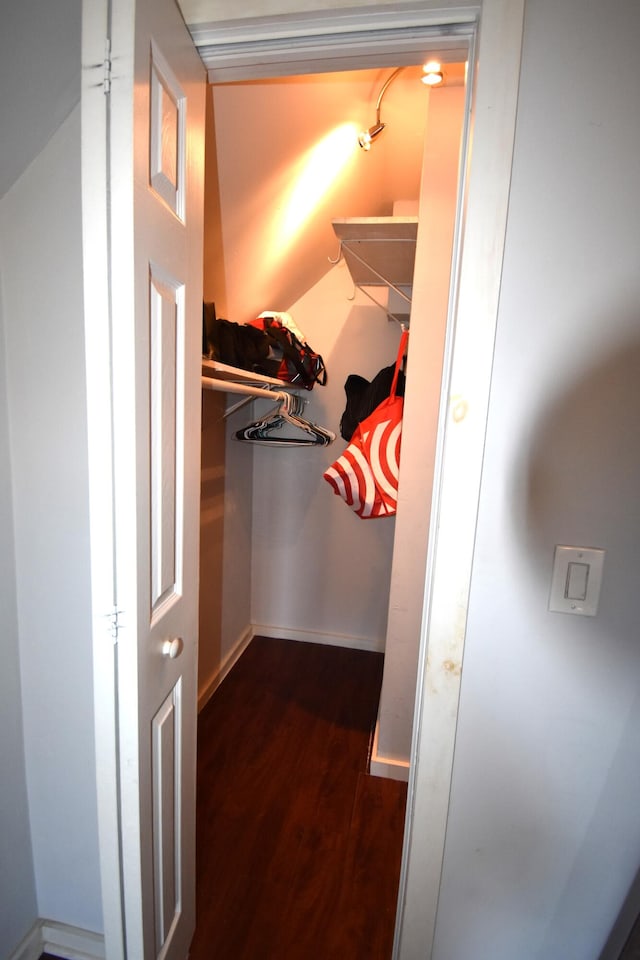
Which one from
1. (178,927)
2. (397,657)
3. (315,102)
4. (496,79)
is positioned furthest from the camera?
(397,657)

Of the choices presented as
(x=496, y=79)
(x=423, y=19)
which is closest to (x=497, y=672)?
(x=496, y=79)

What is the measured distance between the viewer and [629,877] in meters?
0.77

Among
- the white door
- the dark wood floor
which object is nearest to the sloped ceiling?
the white door

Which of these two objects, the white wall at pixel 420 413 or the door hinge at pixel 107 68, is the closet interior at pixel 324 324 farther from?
the door hinge at pixel 107 68

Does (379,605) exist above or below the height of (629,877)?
below

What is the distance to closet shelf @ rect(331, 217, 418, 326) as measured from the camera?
1.50 meters

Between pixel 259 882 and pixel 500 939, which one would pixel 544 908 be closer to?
pixel 500 939

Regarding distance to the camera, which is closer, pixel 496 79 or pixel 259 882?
pixel 496 79

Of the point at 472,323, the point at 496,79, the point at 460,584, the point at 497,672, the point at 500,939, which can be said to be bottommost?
the point at 500,939

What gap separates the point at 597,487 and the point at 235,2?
1064mm

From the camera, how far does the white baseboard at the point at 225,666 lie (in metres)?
2.16

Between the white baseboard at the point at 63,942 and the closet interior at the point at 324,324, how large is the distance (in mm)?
1004

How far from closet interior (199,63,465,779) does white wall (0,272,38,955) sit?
0.63 metres

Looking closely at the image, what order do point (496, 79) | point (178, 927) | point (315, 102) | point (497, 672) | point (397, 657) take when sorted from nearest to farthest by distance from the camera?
1. point (496, 79)
2. point (497, 672)
3. point (178, 927)
4. point (315, 102)
5. point (397, 657)
